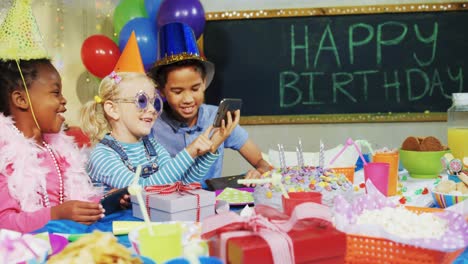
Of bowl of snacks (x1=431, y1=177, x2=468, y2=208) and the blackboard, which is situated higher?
the blackboard

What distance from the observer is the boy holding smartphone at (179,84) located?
2.04 metres

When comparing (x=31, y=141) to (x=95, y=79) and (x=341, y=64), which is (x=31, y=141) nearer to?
(x=95, y=79)

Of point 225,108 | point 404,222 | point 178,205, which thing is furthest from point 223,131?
point 404,222

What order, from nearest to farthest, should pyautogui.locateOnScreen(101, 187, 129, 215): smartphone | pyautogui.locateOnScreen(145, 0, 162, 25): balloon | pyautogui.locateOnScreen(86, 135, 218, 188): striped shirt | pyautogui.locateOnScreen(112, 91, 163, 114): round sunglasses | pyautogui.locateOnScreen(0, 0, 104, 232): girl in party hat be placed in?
1. pyautogui.locateOnScreen(0, 0, 104, 232): girl in party hat
2. pyautogui.locateOnScreen(101, 187, 129, 215): smartphone
3. pyautogui.locateOnScreen(86, 135, 218, 188): striped shirt
4. pyautogui.locateOnScreen(112, 91, 163, 114): round sunglasses
5. pyautogui.locateOnScreen(145, 0, 162, 25): balloon

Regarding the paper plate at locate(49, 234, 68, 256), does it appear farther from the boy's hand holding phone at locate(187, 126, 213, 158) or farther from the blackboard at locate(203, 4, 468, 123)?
the blackboard at locate(203, 4, 468, 123)

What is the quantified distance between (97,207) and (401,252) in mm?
722

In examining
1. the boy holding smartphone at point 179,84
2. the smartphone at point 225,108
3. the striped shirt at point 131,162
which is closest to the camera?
the striped shirt at point 131,162

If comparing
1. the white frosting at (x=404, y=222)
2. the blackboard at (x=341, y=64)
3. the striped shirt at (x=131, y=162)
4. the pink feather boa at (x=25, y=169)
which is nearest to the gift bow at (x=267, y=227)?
the white frosting at (x=404, y=222)

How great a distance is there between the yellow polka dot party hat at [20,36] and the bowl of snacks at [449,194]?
3.65ft

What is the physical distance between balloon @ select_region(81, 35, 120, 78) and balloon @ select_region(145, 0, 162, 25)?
0.31m

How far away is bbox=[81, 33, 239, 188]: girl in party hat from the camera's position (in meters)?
1.55

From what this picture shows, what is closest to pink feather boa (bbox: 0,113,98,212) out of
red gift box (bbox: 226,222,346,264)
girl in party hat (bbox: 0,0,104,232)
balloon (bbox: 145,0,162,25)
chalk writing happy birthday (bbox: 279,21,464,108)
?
girl in party hat (bbox: 0,0,104,232)

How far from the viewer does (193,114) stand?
2.15 meters

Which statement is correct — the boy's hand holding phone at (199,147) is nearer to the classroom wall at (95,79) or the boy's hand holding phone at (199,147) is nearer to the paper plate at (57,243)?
Answer: the paper plate at (57,243)
